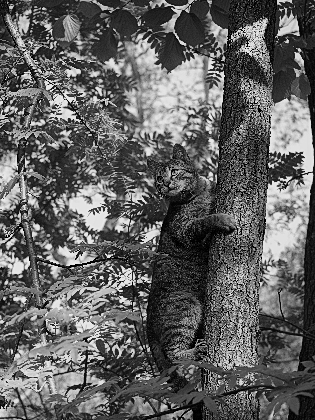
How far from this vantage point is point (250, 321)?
198 centimetres

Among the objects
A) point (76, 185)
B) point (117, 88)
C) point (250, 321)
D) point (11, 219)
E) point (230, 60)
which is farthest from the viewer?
point (117, 88)

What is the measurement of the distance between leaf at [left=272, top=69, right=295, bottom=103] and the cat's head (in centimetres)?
74

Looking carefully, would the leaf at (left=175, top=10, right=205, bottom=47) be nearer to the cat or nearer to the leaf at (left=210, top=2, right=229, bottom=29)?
the leaf at (left=210, top=2, right=229, bottom=29)

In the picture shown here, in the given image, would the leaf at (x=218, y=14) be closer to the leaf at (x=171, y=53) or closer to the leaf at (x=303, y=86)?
the leaf at (x=171, y=53)

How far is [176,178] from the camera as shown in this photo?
2.96 m

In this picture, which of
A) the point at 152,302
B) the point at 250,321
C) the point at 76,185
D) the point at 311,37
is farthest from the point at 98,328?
the point at 76,185

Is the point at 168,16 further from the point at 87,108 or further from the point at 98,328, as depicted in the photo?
the point at 98,328

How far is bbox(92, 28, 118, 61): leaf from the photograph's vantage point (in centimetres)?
Result: 346

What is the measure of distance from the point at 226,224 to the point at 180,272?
68 centimetres

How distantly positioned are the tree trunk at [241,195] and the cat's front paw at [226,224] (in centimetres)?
2

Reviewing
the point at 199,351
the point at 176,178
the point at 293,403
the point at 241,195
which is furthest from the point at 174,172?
the point at 293,403

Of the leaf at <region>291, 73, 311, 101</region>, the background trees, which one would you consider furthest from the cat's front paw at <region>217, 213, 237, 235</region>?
the leaf at <region>291, 73, 311, 101</region>

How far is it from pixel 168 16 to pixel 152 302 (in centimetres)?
166

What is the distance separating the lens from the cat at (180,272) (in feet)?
8.23
